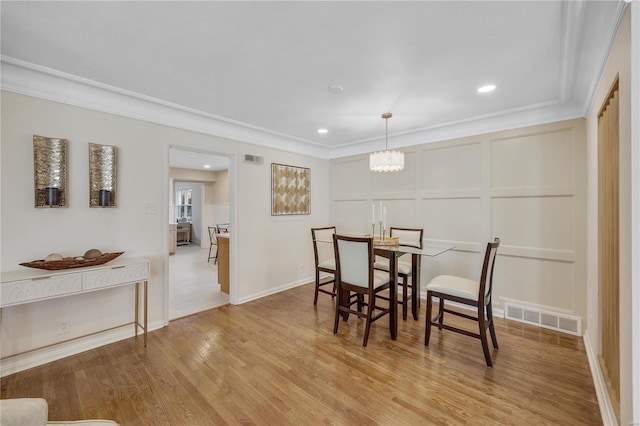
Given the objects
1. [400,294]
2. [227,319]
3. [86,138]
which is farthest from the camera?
[400,294]

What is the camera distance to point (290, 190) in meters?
4.49

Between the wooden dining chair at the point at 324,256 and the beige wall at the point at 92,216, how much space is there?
928 mm

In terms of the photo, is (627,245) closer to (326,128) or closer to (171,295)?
(326,128)

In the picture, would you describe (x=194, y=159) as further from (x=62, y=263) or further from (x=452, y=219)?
(x=452, y=219)

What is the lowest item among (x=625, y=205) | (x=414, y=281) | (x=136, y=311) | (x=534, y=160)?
(x=136, y=311)

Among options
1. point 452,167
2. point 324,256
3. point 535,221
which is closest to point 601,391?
point 535,221

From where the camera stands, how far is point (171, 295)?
13.4 feet

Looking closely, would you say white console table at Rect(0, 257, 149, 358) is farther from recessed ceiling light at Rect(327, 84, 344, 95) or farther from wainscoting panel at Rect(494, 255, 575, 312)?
wainscoting panel at Rect(494, 255, 575, 312)

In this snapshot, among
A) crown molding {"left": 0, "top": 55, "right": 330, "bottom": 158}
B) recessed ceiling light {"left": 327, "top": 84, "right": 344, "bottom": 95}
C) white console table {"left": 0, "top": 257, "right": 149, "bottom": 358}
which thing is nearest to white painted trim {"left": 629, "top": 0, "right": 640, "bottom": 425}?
recessed ceiling light {"left": 327, "top": 84, "right": 344, "bottom": 95}

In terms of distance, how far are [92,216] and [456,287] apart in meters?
3.50

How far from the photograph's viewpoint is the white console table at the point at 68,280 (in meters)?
1.95

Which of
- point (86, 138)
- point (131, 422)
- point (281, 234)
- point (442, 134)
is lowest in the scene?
→ point (131, 422)

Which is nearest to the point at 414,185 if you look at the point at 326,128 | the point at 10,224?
the point at 326,128

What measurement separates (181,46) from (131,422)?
250 cm
